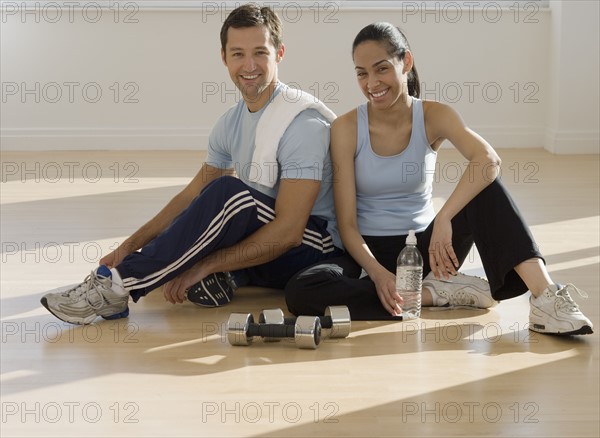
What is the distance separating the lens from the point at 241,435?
2121mm

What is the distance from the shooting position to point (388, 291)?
292cm

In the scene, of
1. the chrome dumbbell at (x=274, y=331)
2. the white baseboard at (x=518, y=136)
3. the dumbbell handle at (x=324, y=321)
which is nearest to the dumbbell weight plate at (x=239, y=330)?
the chrome dumbbell at (x=274, y=331)

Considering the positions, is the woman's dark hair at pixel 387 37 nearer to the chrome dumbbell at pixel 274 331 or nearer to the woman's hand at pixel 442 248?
the woman's hand at pixel 442 248

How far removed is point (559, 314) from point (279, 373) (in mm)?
783

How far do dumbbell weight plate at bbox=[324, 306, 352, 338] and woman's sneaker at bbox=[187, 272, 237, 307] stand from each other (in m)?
0.47

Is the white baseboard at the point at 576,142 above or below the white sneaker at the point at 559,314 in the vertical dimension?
above

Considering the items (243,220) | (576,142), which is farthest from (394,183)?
(576,142)

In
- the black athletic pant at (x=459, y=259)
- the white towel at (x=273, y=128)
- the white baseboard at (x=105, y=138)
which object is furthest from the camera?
the white baseboard at (x=105, y=138)

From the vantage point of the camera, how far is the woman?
283cm

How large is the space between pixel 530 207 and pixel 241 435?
2958mm

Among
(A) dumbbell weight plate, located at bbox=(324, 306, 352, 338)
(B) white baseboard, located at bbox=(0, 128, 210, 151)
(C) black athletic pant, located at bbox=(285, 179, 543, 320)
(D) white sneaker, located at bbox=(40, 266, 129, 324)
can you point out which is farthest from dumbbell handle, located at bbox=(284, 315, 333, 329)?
(B) white baseboard, located at bbox=(0, 128, 210, 151)

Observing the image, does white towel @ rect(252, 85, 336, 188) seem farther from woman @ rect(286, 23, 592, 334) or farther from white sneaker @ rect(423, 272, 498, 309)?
white sneaker @ rect(423, 272, 498, 309)

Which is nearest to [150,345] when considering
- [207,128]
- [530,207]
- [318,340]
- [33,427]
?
[318,340]

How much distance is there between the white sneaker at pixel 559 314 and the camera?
2746 mm
